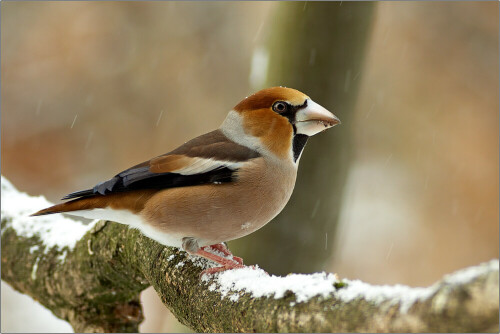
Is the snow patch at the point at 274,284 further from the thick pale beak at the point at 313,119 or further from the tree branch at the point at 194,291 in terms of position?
the thick pale beak at the point at 313,119

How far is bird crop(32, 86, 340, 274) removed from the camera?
2.48 m

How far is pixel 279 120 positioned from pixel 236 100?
3511mm

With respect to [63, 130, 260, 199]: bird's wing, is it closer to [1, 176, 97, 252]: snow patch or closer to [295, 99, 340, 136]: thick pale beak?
[295, 99, 340, 136]: thick pale beak

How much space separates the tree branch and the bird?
0.18 m

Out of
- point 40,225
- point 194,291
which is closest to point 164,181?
point 194,291

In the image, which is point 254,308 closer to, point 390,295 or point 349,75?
point 390,295

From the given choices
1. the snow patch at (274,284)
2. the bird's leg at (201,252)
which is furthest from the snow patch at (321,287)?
the bird's leg at (201,252)

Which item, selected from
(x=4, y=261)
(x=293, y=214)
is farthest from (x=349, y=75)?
(x=4, y=261)

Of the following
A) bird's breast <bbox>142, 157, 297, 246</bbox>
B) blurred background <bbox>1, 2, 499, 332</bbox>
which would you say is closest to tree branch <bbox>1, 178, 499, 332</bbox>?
bird's breast <bbox>142, 157, 297, 246</bbox>

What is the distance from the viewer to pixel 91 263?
9.84 feet

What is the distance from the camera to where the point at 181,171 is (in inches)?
100.0

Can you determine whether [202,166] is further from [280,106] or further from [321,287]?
[321,287]

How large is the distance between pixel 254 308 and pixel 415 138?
5614mm

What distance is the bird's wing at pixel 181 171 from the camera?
252 centimetres
